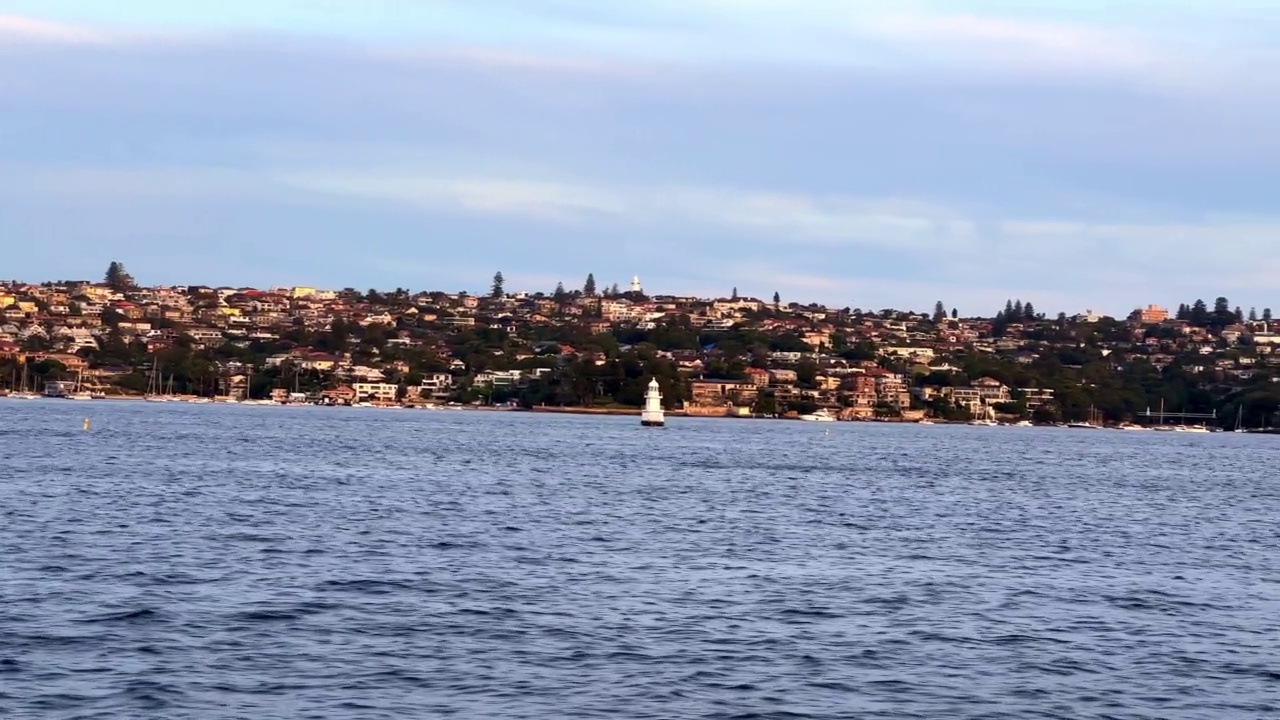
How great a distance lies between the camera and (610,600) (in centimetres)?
2622

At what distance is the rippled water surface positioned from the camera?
64.9ft

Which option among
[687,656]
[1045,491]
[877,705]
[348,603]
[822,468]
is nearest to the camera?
[877,705]

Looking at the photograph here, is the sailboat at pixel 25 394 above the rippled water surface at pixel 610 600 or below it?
above

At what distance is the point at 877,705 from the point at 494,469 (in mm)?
42933

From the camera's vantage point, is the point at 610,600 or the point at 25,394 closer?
the point at 610,600

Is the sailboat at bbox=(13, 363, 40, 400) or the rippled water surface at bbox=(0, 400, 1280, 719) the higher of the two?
the sailboat at bbox=(13, 363, 40, 400)

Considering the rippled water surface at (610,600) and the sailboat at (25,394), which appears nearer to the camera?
the rippled water surface at (610,600)

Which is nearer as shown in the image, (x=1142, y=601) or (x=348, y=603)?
(x=348, y=603)

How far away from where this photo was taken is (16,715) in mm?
17844

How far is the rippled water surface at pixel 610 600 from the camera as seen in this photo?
64.9ft

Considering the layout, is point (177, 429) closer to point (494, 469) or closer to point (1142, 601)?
point (494, 469)

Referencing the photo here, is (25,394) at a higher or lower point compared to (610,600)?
higher

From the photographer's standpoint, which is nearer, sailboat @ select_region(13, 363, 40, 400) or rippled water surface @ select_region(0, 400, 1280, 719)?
rippled water surface @ select_region(0, 400, 1280, 719)

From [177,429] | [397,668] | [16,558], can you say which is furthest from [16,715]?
[177,429]
